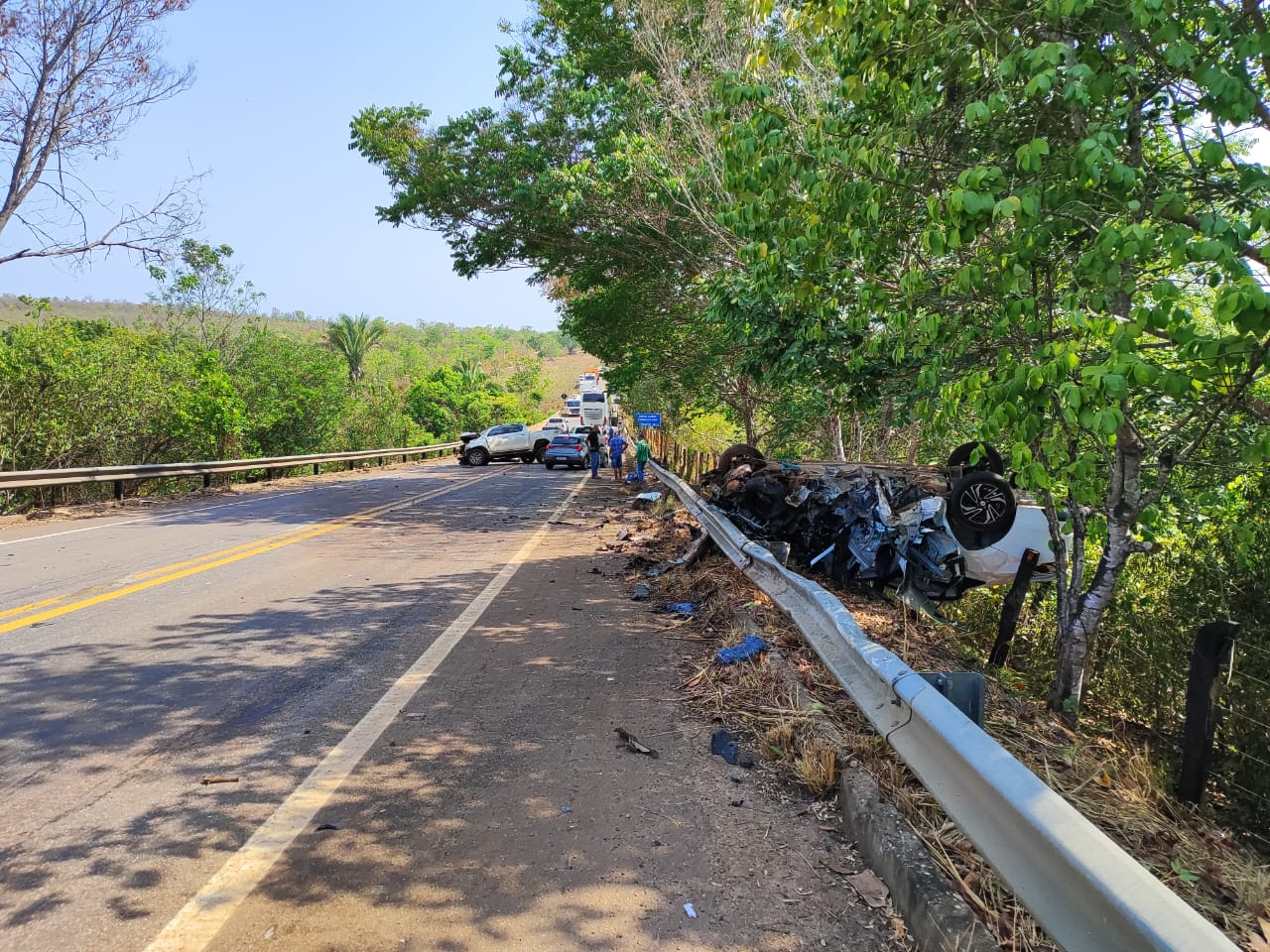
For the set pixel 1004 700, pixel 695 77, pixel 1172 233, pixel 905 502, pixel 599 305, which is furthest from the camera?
pixel 599 305

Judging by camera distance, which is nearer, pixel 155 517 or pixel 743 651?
pixel 743 651

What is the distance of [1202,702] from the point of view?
4047 millimetres

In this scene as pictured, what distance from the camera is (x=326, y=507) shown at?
16359 mm

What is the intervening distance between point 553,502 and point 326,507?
493 centimetres

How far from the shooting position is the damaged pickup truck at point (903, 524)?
777 centimetres

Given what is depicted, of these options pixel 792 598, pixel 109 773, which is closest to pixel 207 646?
pixel 109 773

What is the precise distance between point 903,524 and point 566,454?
2501 centimetres

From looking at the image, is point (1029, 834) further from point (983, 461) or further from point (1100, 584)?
point (983, 461)

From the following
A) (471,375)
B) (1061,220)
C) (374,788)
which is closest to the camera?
(374,788)

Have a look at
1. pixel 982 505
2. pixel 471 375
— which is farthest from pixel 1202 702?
pixel 471 375

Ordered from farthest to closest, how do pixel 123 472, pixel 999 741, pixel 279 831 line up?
pixel 123 472 < pixel 999 741 < pixel 279 831

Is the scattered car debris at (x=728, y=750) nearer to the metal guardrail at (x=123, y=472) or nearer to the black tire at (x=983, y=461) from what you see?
the black tire at (x=983, y=461)

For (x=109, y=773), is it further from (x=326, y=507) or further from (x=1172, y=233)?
(x=326, y=507)

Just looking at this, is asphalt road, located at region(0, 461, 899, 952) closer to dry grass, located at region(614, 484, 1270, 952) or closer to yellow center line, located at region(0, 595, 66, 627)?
yellow center line, located at region(0, 595, 66, 627)
